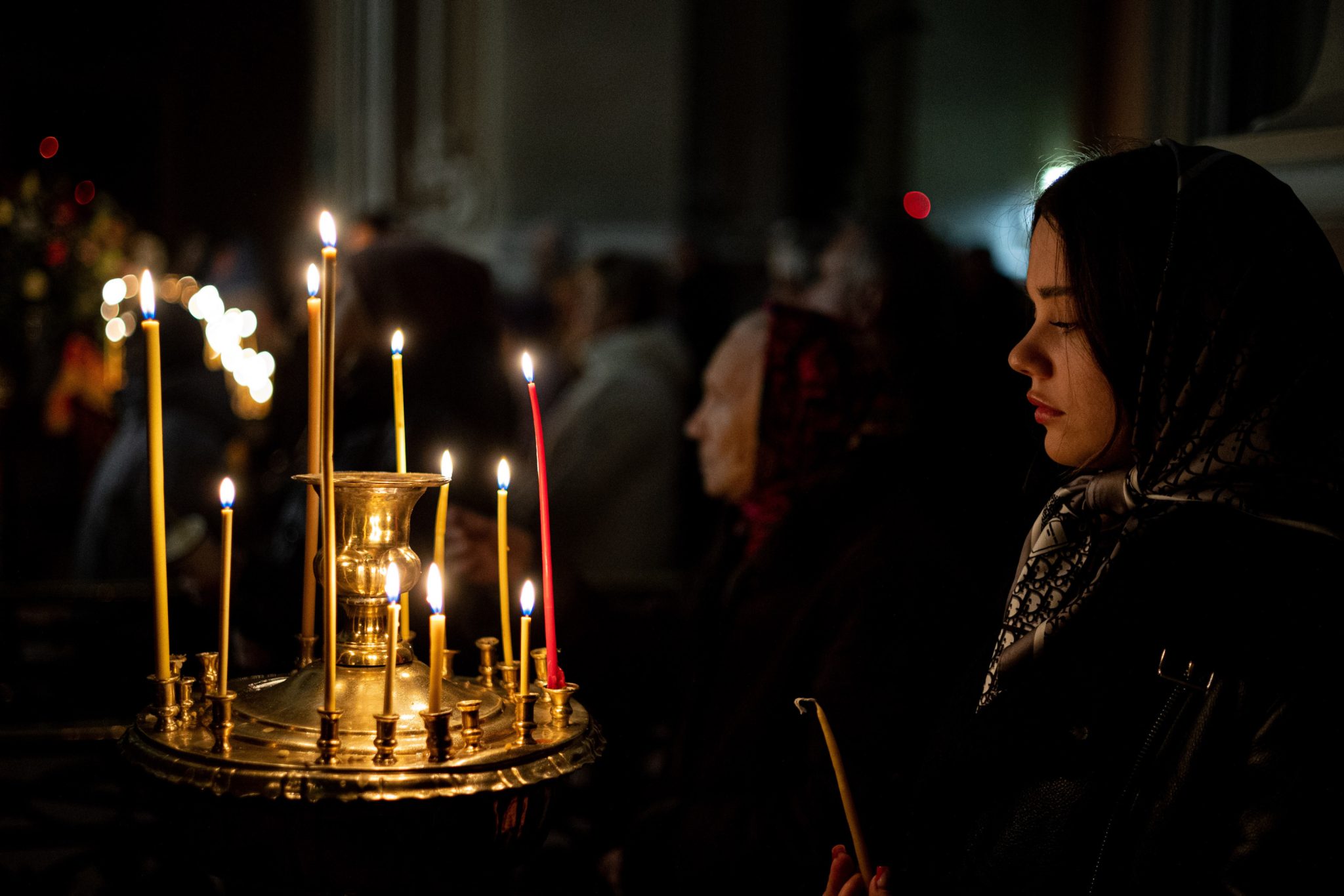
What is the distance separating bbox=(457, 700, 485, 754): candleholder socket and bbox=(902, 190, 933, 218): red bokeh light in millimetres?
7660

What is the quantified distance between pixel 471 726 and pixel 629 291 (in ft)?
12.4

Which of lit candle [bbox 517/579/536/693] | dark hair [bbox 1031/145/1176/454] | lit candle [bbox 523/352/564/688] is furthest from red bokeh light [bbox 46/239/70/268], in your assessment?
dark hair [bbox 1031/145/1176/454]

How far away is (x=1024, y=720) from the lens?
141 centimetres

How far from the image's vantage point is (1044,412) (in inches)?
59.8

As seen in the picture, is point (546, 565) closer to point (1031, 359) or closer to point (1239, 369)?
point (1031, 359)

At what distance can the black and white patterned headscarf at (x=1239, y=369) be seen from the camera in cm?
127

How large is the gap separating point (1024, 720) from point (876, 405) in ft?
3.39

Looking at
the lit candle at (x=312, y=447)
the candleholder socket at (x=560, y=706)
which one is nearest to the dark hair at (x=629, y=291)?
the lit candle at (x=312, y=447)

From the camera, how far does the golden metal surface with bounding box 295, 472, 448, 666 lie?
1.30 metres

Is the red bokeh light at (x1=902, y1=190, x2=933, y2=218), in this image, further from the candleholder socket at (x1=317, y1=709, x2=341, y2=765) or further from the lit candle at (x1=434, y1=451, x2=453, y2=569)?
the candleholder socket at (x1=317, y1=709, x2=341, y2=765)

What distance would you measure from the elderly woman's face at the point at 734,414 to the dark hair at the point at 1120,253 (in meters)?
1.12

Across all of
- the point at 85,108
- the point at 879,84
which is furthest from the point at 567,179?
the point at 85,108

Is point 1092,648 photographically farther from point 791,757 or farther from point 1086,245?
point 791,757

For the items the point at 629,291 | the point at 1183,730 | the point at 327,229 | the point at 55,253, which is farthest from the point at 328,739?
the point at 629,291
